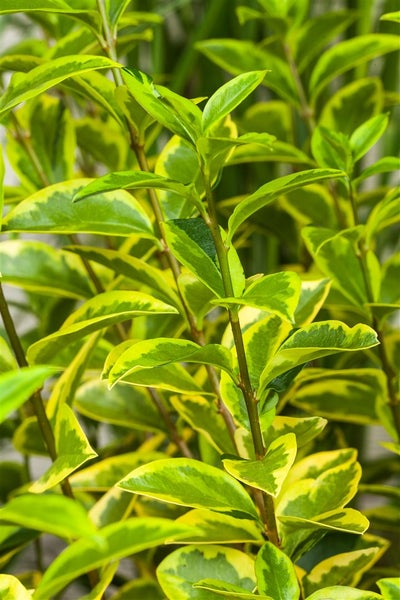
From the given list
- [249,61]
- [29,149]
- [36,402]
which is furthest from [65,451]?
[249,61]

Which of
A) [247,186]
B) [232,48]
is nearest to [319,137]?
[232,48]

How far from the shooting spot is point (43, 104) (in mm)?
569

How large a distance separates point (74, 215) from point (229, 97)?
0.11 meters

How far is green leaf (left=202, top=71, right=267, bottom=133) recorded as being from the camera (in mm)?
349

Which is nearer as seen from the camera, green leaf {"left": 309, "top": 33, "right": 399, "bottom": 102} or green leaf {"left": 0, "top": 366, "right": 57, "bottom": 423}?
green leaf {"left": 0, "top": 366, "right": 57, "bottom": 423}

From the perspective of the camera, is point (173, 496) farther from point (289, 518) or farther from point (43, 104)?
point (43, 104)

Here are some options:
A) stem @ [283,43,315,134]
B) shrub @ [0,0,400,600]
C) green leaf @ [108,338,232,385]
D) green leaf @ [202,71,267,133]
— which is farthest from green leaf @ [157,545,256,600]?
stem @ [283,43,315,134]

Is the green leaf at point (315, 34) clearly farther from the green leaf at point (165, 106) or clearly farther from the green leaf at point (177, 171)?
the green leaf at point (165, 106)

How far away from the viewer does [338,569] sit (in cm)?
44

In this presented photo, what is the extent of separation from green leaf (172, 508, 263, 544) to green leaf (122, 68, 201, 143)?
190mm

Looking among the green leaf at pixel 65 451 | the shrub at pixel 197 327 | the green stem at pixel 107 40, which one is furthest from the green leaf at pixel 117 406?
the green stem at pixel 107 40

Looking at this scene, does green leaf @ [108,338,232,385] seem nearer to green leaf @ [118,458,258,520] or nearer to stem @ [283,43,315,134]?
green leaf @ [118,458,258,520]

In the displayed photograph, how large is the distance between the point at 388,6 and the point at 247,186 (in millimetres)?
239

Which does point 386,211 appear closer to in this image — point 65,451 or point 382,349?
point 382,349
